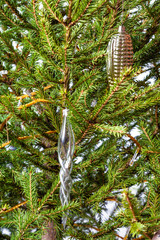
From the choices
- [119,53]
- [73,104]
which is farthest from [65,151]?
[119,53]

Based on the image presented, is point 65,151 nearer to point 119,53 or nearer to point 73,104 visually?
point 73,104

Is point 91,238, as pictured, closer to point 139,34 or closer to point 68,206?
point 68,206

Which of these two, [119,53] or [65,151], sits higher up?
[119,53]

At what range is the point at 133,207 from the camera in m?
0.31

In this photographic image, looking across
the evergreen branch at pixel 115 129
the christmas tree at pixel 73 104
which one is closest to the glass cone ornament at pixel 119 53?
the christmas tree at pixel 73 104

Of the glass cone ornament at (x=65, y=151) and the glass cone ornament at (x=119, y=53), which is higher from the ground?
the glass cone ornament at (x=119, y=53)

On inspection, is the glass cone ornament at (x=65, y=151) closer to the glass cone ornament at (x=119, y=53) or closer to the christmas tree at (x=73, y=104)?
the christmas tree at (x=73, y=104)

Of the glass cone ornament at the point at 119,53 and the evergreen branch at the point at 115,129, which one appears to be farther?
the glass cone ornament at the point at 119,53

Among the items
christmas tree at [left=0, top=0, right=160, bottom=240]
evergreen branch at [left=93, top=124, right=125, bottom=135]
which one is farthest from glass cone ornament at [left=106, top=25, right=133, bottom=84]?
evergreen branch at [left=93, top=124, right=125, bottom=135]

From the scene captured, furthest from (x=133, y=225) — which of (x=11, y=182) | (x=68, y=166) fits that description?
(x=11, y=182)

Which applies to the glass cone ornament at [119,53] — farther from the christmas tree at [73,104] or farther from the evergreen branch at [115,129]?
the evergreen branch at [115,129]

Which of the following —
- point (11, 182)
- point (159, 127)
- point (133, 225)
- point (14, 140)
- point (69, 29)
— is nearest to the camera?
point (133, 225)

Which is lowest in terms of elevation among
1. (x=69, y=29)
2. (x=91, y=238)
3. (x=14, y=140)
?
(x=91, y=238)

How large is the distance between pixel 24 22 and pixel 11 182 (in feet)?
1.22
